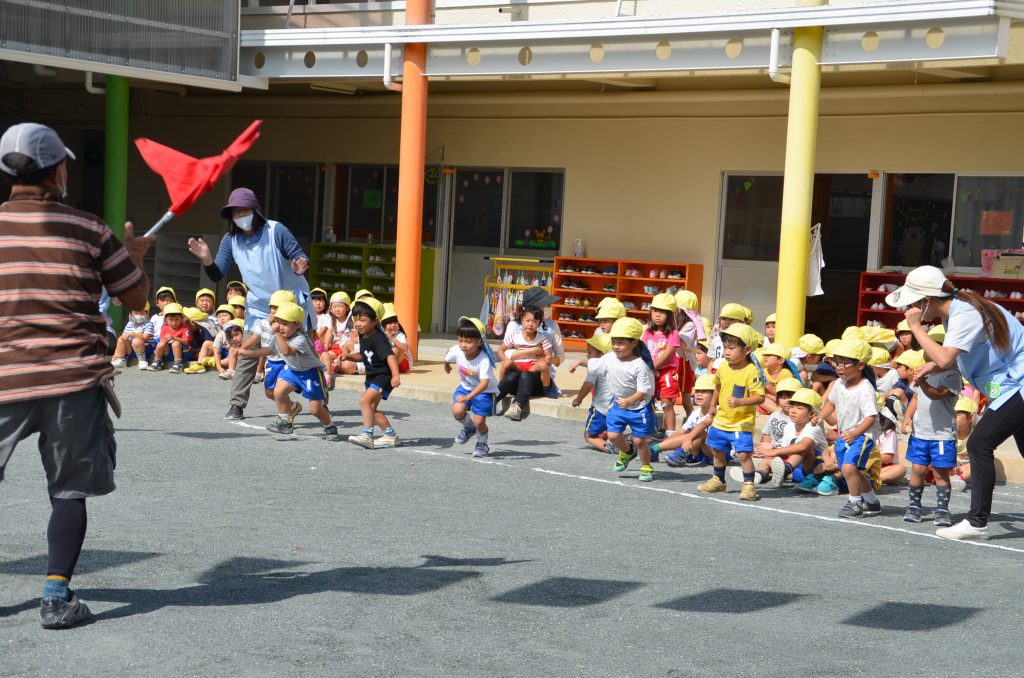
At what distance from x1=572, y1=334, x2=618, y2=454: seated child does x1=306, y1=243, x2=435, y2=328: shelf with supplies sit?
1099 cm

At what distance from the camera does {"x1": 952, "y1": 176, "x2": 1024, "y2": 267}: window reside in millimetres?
17312

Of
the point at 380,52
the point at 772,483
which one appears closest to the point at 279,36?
the point at 380,52

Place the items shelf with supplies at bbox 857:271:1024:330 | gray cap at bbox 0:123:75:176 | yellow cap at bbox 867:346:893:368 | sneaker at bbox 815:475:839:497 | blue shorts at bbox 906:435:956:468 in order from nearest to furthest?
Answer: gray cap at bbox 0:123:75:176, blue shorts at bbox 906:435:956:468, sneaker at bbox 815:475:839:497, yellow cap at bbox 867:346:893:368, shelf with supplies at bbox 857:271:1024:330

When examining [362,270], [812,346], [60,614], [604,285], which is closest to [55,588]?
[60,614]

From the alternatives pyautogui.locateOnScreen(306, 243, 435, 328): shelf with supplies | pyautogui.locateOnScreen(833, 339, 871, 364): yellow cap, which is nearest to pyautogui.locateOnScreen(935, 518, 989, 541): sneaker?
pyautogui.locateOnScreen(833, 339, 871, 364): yellow cap

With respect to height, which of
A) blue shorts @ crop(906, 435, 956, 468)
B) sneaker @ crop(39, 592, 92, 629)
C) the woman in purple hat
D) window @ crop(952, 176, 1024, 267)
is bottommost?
sneaker @ crop(39, 592, 92, 629)

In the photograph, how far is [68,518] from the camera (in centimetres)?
514

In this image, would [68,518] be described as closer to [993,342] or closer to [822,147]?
Result: [993,342]

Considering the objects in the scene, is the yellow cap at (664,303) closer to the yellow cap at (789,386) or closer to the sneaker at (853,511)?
the yellow cap at (789,386)

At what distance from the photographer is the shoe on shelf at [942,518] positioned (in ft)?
27.7

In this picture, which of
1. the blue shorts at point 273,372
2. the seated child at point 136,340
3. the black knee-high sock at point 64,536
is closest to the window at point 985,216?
the blue shorts at point 273,372

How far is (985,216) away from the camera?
57.6 feet

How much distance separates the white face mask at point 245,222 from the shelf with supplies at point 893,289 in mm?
9511

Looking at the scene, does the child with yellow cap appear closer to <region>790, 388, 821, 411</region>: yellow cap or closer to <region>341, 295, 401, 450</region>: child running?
<region>790, 388, 821, 411</region>: yellow cap
